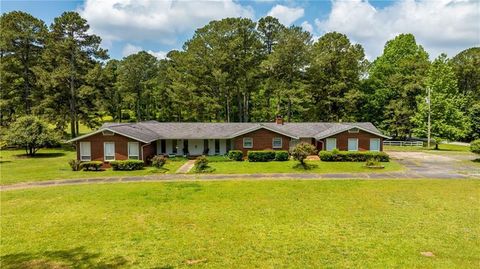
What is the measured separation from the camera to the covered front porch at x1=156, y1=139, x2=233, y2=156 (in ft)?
123

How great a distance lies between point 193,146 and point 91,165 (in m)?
11.5

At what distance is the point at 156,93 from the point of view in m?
64.2

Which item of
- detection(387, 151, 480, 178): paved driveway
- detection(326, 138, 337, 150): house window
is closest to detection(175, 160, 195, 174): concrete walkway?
detection(326, 138, 337, 150): house window

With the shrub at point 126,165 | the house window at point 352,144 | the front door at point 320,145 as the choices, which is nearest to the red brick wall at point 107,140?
the shrub at point 126,165

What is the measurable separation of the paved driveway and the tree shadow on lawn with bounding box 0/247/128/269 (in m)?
24.3

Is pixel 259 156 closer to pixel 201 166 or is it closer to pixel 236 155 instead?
pixel 236 155

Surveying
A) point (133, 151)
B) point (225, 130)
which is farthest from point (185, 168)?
point (225, 130)

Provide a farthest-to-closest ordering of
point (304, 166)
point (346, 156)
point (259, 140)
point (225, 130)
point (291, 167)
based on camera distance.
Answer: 1. point (225, 130)
2. point (259, 140)
3. point (346, 156)
4. point (291, 167)
5. point (304, 166)

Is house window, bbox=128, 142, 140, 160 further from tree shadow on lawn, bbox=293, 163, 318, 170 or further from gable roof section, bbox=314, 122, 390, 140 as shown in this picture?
gable roof section, bbox=314, 122, 390, 140

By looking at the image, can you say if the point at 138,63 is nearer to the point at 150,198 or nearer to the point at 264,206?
the point at 150,198

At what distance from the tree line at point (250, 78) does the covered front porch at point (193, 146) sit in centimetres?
1391

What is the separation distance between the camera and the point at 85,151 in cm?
3167

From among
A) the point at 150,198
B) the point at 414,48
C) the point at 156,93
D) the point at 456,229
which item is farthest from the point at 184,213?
the point at 414,48

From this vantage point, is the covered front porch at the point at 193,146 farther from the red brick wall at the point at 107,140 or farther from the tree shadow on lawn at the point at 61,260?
the tree shadow on lawn at the point at 61,260
